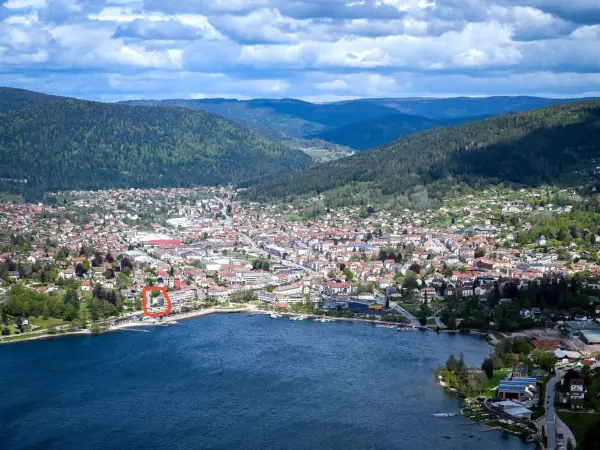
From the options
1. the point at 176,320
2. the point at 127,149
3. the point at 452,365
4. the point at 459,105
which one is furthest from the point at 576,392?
the point at 459,105

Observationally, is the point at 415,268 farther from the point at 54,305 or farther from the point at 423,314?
the point at 54,305

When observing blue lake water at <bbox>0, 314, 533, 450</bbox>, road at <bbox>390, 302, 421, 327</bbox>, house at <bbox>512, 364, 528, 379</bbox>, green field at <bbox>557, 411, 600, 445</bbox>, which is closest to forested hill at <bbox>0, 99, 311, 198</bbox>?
road at <bbox>390, 302, 421, 327</bbox>

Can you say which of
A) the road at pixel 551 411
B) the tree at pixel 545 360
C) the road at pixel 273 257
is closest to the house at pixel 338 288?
the road at pixel 273 257

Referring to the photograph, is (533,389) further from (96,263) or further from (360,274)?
(96,263)

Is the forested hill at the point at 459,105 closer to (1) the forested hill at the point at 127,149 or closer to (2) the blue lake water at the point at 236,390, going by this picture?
(1) the forested hill at the point at 127,149

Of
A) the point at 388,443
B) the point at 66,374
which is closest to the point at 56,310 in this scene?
the point at 66,374

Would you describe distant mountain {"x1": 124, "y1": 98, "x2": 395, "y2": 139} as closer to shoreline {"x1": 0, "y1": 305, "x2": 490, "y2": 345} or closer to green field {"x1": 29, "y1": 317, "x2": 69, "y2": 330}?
shoreline {"x1": 0, "y1": 305, "x2": 490, "y2": 345}
